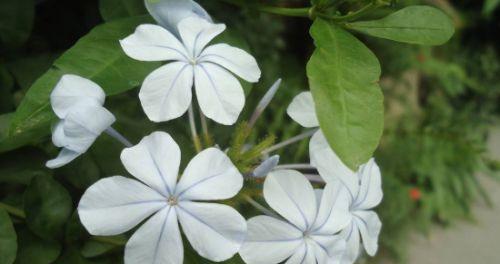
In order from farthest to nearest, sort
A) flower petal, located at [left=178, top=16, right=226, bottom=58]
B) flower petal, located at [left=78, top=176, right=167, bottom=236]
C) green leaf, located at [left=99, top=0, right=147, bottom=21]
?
green leaf, located at [left=99, top=0, right=147, bottom=21] → flower petal, located at [left=178, top=16, right=226, bottom=58] → flower petal, located at [left=78, top=176, right=167, bottom=236]

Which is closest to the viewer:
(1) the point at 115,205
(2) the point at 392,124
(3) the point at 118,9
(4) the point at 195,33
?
(1) the point at 115,205

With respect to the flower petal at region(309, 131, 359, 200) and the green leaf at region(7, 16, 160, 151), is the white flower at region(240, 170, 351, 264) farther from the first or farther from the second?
the green leaf at region(7, 16, 160, 151)

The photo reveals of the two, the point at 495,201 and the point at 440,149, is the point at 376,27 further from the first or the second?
the point at 495,201

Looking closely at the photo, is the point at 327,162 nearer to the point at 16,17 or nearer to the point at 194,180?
the point at 194,180

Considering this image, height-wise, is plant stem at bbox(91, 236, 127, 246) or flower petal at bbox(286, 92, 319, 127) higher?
flower petal at bbox(286, 92, 319, 127)

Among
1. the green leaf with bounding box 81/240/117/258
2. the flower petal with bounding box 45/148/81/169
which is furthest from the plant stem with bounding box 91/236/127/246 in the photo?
the flower petal with bounding box 45/148/81/169

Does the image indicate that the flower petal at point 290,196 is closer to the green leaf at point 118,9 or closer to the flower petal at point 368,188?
the flower petal at point 368,188

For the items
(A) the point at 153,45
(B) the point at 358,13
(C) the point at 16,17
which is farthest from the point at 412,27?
(C) the point at 16,17

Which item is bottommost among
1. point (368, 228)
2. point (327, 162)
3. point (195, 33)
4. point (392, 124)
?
point (392, 124)
